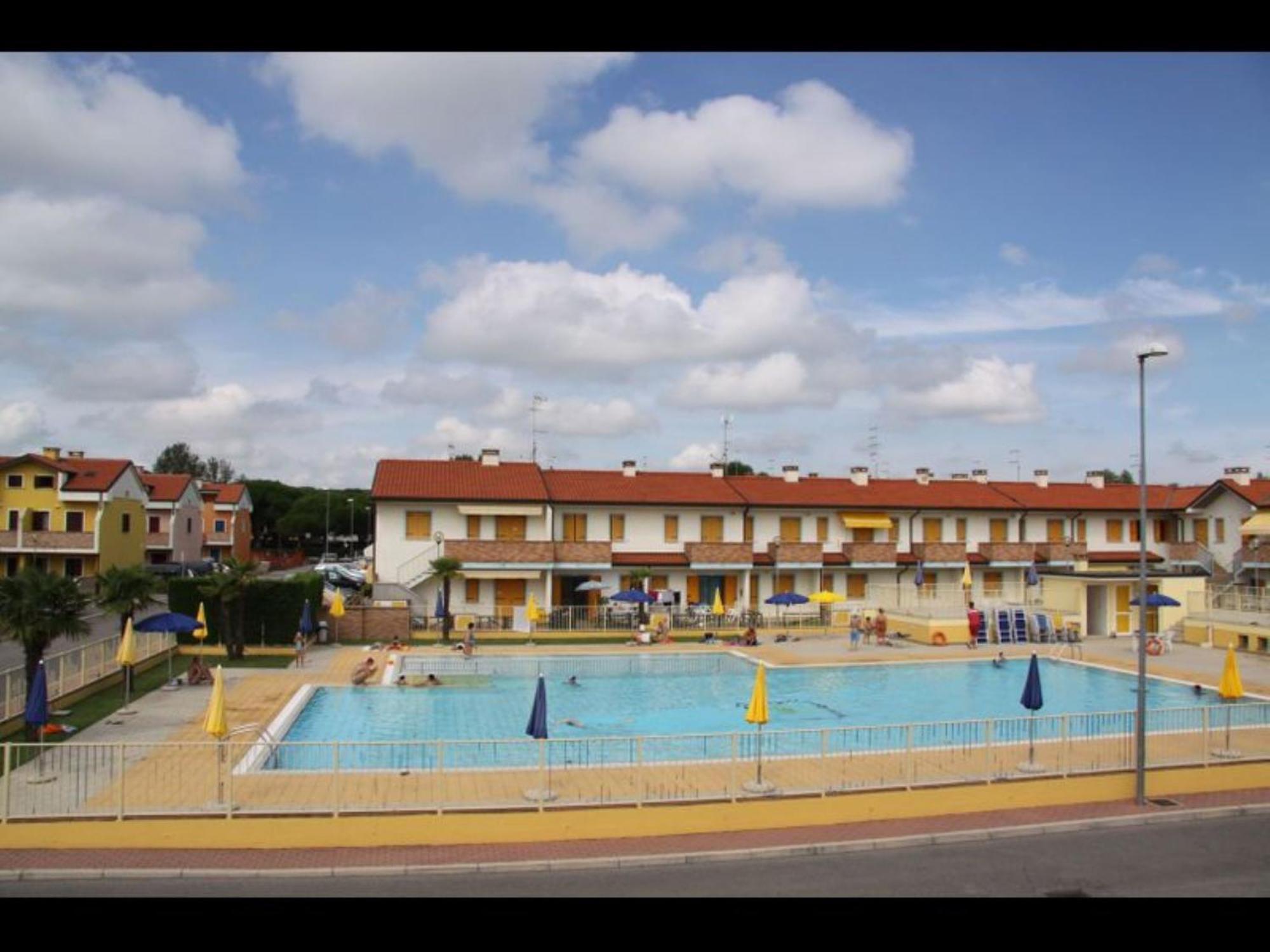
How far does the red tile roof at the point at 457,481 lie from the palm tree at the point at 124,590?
1418 cm

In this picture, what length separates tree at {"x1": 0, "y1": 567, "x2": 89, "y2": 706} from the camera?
18109 millimetres

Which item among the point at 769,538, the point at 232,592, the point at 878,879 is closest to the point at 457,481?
the point at 232,592

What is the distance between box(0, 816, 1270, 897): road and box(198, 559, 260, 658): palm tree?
61.5ft

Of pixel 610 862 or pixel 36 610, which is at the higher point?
pixel 36 610

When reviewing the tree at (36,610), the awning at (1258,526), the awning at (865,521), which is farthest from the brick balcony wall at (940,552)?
the tree at (36,610)

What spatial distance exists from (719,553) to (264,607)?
18462 mm

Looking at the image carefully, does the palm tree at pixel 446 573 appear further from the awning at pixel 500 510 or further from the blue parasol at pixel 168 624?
the blue parasol at pixel 168 624

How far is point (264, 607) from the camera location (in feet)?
108

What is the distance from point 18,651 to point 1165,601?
38687mm

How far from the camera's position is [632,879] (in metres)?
11.7

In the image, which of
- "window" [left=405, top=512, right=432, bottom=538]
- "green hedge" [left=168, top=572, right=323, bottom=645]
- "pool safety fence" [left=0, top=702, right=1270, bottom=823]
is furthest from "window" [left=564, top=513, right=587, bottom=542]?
"pool safety fence" [left=0, top=702, right=1270, bottom=823]

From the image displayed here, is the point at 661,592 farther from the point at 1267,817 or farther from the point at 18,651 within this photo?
the point at 1267,817

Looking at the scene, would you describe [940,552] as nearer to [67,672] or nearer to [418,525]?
[418,525]

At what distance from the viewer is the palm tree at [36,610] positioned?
59.4ft
